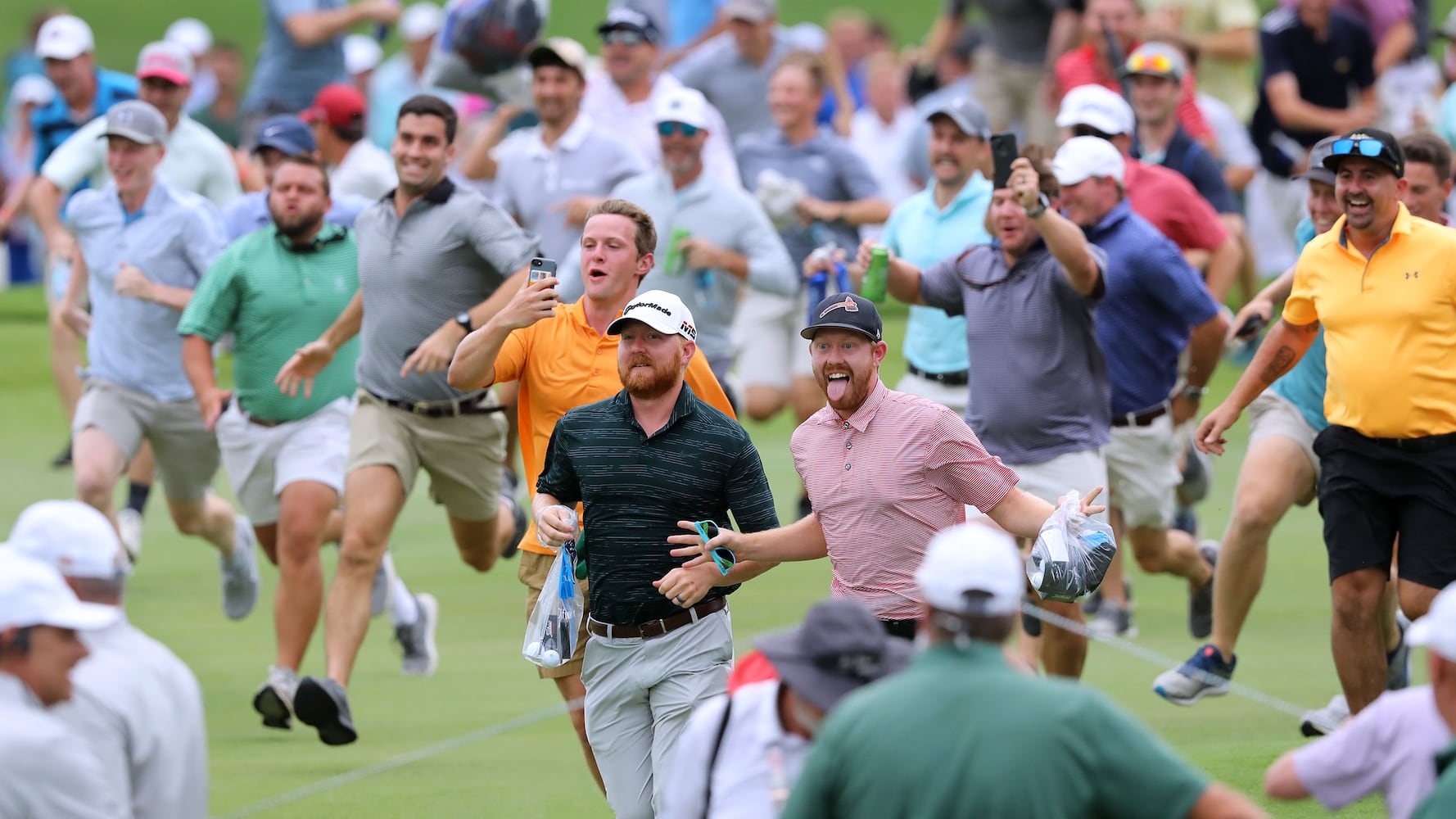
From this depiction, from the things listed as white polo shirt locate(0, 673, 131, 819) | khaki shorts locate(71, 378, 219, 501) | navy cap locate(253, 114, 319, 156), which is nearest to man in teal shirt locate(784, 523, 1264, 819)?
white polo shirt locate(0, 673, 131, 819)

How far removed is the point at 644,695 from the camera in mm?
7578

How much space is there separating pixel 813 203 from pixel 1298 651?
179 inches

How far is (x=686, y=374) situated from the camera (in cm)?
827

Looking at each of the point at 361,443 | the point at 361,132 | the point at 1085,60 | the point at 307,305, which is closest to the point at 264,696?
the point at 361,443

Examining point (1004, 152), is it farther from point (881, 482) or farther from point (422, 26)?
point (422, 26)

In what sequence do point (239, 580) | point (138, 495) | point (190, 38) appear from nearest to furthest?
1. point (239, 580)
2. point (138, 495)
3. point (190, 38)

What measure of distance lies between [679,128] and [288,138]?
2358 millimetres

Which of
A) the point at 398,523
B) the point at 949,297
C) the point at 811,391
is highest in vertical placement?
the point at 949,297

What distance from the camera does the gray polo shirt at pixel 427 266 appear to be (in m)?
10.2

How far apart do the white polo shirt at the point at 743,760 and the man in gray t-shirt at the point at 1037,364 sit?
4.40m

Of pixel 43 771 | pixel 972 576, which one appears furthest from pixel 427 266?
pixel 972 576

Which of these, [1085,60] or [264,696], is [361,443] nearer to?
[264,696]

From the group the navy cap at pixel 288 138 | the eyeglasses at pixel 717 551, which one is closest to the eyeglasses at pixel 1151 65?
the navy cap at pixel 288 138

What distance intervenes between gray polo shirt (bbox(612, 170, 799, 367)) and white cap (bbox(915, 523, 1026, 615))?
8.06 m
